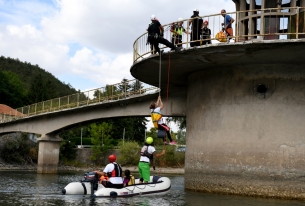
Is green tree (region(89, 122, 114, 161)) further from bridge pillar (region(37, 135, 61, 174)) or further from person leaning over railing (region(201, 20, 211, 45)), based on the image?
person leaning over railing (region(201, 20, 211, 45))

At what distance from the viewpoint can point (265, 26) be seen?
2225 cm

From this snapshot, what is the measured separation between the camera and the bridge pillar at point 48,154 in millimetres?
45219

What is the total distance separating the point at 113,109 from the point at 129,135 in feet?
180

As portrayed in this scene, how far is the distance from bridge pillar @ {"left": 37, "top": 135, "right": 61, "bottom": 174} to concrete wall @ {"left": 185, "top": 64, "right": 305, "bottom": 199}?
24.3m

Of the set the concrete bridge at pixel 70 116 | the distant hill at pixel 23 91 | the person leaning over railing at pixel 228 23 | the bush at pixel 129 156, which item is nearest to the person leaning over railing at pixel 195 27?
the person leaning over railing at pixel 228 23

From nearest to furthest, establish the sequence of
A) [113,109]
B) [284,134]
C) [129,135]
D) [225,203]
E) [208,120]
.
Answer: [225,203], [284,134], [208,120], [113,109], [129,135]

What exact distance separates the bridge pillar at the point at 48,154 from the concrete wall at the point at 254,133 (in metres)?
24.3

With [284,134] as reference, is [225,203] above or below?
below

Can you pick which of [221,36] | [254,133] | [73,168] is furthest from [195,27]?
[73,168]

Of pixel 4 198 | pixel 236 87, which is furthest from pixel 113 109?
pixel 4 198

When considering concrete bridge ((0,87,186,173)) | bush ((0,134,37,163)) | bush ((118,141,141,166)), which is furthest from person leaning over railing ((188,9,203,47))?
bush ((0,134,37,163))

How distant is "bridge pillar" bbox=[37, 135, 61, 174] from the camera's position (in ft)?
148

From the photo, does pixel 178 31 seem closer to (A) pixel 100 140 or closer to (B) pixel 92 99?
(B) pixel 92 99

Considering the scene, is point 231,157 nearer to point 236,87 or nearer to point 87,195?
point 236,87
